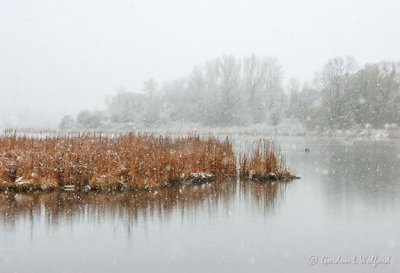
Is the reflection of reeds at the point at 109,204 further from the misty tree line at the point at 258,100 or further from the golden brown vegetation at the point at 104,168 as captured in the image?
the misty tree line at the point at 258,100

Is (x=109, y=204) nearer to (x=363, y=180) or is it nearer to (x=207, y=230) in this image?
(x=207, y=230)

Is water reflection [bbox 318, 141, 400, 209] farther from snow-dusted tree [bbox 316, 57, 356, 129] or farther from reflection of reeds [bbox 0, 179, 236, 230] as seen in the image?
snow-dusted tree [bbox 316, 57, 356, 129]

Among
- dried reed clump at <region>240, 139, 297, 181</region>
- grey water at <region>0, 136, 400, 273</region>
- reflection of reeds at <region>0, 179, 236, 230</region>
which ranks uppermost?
dried reed clump at <region>240, 139, 297, 181</region>

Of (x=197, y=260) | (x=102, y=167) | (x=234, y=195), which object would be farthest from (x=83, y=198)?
(x=197, y=260)

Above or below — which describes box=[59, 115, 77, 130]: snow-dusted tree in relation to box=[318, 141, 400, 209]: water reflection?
above

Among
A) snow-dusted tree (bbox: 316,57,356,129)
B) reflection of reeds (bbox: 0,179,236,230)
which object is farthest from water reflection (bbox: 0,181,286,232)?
snow-dusted tree (bbox: 316,57,356,129)

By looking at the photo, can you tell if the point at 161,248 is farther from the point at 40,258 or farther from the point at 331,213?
the point at 331,213

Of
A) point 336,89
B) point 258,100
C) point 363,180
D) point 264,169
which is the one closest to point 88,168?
point 264,169

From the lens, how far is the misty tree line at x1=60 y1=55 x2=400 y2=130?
52.6 m

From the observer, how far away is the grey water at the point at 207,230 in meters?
6.65

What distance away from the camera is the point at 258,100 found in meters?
73.8

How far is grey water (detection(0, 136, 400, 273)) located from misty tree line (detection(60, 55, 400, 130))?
135ft

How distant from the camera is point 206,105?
71.0 meters

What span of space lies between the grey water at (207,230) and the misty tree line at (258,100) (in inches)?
1624
